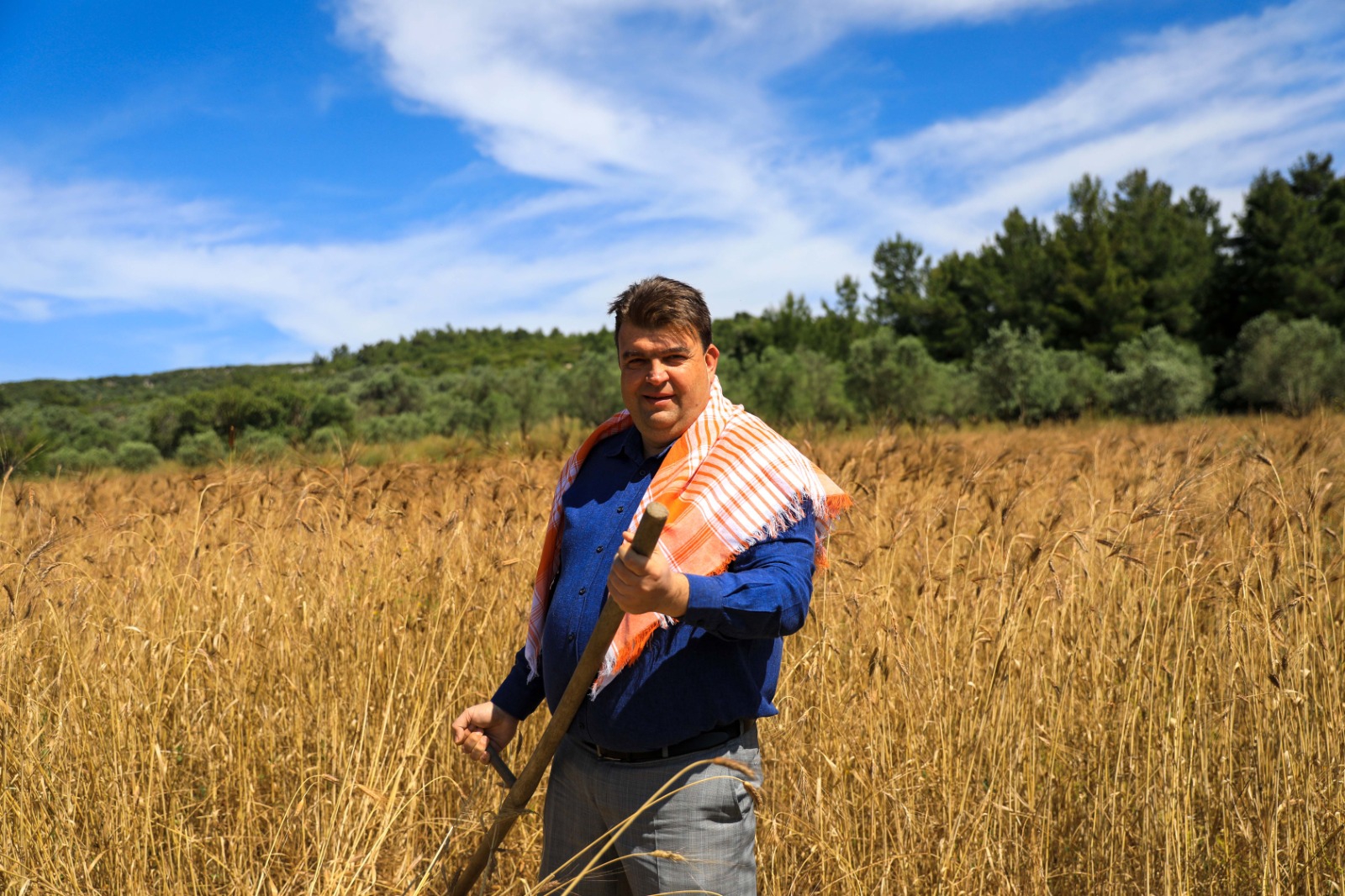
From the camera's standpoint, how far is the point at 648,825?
1693 mm

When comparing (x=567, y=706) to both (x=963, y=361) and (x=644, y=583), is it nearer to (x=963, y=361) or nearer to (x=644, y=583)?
(x=644, y=583)

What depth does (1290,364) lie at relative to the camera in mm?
23828

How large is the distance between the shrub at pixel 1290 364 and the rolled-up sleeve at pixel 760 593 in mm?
26095

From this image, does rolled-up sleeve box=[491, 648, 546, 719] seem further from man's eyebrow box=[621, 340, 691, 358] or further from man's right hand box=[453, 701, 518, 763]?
man's eyebrow box=[621, 340, 691, 358]

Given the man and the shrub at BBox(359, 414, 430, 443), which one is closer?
the man

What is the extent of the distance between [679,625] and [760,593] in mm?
236

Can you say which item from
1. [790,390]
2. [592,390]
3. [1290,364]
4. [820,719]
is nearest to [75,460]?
[592,390]

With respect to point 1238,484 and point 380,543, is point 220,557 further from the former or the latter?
point 1238,484

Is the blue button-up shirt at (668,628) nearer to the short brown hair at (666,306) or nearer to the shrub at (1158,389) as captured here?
the short brown hair at (666,306)

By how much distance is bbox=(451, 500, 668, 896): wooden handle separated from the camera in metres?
1.24

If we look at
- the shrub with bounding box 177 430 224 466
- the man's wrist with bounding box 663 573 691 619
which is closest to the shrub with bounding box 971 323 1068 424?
the shrub with bounding box 177 430 224 466

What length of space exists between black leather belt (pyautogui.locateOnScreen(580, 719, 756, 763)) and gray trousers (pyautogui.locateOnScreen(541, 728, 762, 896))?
0.01 m

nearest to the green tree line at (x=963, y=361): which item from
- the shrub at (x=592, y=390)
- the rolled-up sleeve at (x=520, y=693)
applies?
the shrub at (x=592, y=390)

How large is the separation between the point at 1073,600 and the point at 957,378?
22.3 m
